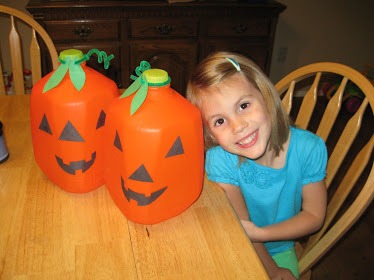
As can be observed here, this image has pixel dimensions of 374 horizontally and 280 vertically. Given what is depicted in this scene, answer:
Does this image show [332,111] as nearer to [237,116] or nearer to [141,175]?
[237,116]

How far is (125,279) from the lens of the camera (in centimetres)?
→ 56

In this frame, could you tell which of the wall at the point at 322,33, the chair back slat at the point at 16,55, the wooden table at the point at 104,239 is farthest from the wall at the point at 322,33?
the wooden table at the point at 104,239

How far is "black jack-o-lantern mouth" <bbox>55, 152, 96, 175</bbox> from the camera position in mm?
686

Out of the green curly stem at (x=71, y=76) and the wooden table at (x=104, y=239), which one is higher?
the green curly stem at (x=71, y=76)

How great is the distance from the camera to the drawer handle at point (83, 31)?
2047 millimetres

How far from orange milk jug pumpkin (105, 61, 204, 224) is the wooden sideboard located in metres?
1.55

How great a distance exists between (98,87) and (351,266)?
1368 millimetres

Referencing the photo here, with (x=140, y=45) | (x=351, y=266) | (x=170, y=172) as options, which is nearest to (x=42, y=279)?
(x=170, y=172)

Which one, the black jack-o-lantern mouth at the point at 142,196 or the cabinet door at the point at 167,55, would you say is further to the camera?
the cabinet door at the point at 167,55

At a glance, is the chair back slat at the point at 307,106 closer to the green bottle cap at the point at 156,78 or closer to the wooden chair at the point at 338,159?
the wooden chair at the point at 338,159

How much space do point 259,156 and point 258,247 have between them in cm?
24

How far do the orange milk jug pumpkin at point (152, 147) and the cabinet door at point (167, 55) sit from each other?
5.28 feet

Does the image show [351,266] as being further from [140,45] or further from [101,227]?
[140,45]

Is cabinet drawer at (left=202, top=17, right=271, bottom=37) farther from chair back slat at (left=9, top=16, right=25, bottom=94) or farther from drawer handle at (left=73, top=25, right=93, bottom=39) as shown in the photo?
chair back slat at (left=9, top=16, right=25, bottom=94)
